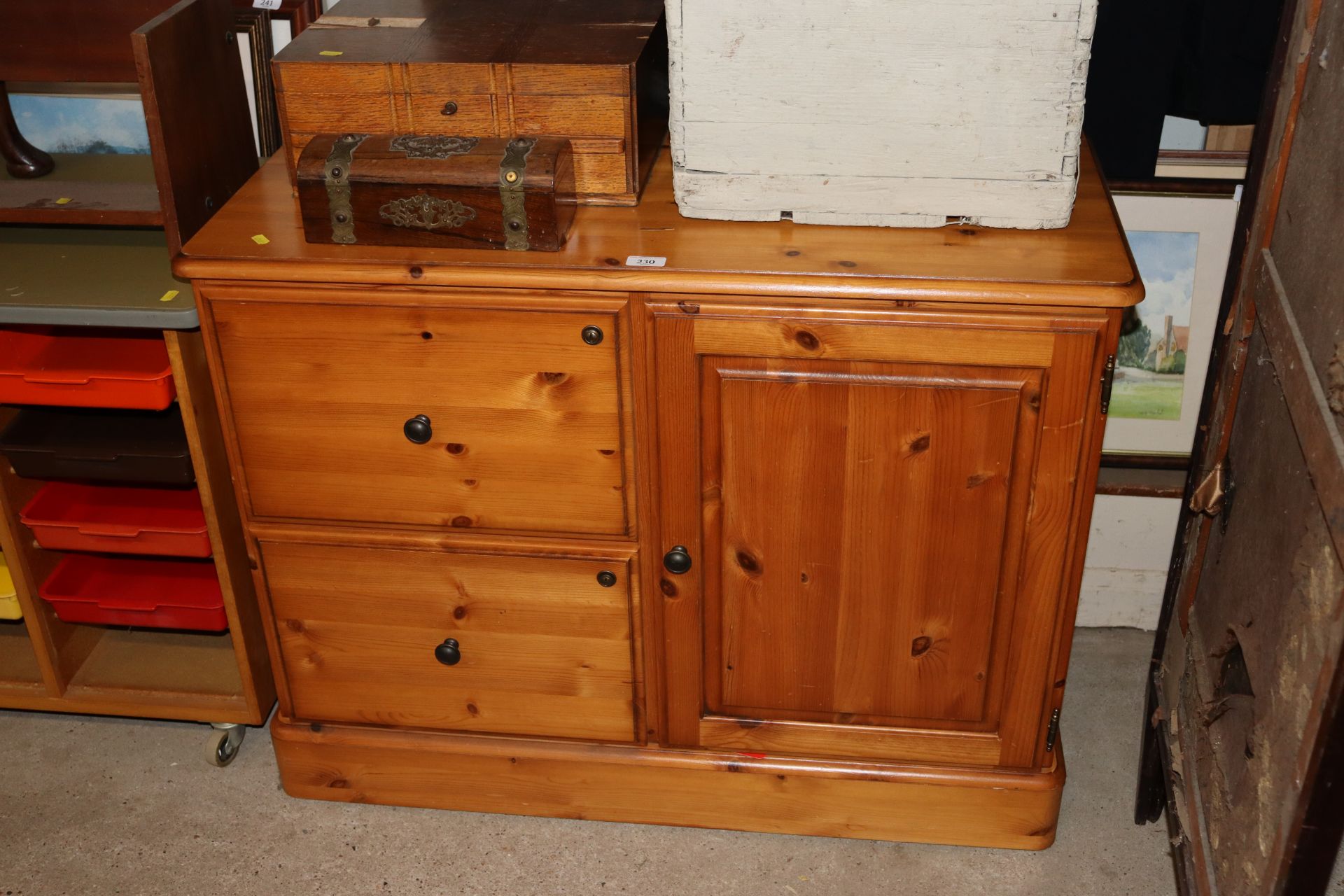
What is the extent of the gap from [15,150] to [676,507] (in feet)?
4.08

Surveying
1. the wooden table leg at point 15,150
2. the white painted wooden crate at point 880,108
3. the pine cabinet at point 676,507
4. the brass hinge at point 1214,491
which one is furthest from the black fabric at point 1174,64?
the wooden table leg at point 15,150

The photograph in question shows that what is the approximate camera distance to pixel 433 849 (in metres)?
2.11

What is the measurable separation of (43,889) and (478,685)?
758 millimetres

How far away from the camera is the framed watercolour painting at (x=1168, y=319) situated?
7.27 ft

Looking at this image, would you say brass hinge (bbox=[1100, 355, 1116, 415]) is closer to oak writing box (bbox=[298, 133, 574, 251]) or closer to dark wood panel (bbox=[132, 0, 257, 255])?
oak writing box (bbox=[298, 133, 574, 251])

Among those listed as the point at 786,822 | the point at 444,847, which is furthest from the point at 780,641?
the point at 444,847

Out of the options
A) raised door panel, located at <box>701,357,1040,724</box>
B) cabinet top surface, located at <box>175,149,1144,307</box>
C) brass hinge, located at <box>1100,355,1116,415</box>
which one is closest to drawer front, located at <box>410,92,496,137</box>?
cabinet top surface, located at <box>175,149,1144,307</box>

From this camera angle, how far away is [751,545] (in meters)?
1.83

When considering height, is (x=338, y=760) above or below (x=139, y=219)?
below

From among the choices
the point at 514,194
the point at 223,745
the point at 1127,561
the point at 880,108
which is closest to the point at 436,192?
the point at 514,194

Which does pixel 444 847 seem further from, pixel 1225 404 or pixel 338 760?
pixel 1225 404

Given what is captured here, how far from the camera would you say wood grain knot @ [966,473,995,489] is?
5.65ft

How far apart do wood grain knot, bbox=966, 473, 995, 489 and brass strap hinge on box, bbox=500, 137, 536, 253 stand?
66 centimetres

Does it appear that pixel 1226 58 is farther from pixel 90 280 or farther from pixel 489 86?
pixel 90 280
